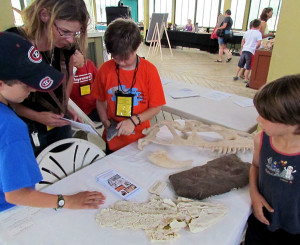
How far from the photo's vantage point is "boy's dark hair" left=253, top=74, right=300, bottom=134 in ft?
2.70

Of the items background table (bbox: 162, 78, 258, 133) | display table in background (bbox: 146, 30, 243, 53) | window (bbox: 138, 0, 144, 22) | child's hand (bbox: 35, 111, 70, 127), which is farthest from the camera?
window (bbox: 138, 0, 144, 22)

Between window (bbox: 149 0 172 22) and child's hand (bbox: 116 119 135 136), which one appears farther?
window (bbox: 149 0 172 22)

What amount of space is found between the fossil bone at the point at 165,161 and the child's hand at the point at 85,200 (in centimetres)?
34

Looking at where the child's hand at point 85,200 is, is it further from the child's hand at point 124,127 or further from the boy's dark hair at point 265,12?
the boy's dark hair at point 265,12

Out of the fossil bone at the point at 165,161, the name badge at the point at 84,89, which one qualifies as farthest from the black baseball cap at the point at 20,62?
the name badge at the point at 84,89

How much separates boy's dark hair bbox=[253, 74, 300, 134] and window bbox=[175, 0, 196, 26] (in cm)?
1239

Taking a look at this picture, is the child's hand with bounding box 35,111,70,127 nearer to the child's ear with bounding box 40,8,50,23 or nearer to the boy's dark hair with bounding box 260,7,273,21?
the child's ear with bounding box 40,8,50,23

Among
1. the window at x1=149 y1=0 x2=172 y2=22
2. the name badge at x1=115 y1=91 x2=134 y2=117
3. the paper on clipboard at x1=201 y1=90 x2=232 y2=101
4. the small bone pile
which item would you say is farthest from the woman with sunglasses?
the window at x1=149 y1=0 x2=172 y2=22

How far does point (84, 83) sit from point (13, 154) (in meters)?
1.42

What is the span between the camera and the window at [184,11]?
1198 cm

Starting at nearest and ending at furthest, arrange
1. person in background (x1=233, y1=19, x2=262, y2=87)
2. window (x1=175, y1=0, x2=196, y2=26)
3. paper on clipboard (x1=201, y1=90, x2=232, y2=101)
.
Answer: paper on clipboard (x1=201, y1=90, x2=232, y2=101) → person in background (x1=233, y1=19, x2=262, y2=87) → window (x1=175, y1=0, x2=196, y2=26)

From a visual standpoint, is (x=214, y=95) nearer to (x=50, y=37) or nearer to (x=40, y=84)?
(x=50, y=37)

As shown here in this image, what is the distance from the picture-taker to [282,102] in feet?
2.74

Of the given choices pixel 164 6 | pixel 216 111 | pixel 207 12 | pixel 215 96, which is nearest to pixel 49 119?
pixel 216 111
